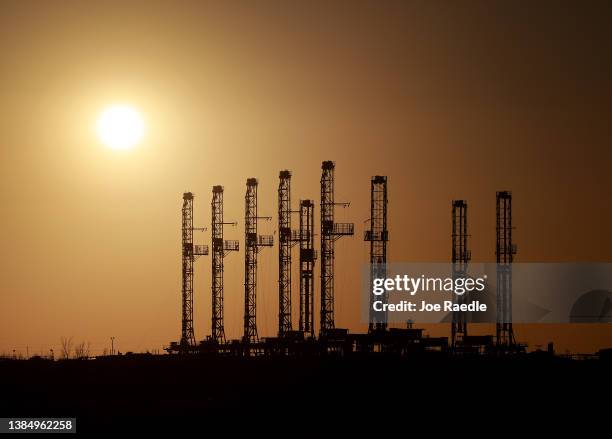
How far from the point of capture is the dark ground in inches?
3986

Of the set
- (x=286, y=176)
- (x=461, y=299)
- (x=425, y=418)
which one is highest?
(x=286, y=176)

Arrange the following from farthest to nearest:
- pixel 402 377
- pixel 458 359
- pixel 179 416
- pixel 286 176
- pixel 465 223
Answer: pixel 286 176, pixel 465 223, pixel 458 359, pixel 402 377, pixel 179 416

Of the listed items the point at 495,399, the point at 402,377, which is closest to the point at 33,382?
the point at 402,377

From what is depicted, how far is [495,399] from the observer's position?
10975 cm

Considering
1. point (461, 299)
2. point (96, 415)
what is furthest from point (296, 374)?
point (96, 415)

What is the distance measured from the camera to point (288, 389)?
116 meters

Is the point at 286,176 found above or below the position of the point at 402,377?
above

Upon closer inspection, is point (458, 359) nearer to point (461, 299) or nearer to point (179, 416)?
point (461, 299)

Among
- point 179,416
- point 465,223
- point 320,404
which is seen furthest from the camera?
point 465,223

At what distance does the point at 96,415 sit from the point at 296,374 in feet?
93.0

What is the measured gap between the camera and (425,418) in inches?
3922

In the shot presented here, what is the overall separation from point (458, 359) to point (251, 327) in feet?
97.9

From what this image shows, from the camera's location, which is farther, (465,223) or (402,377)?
(465,223)

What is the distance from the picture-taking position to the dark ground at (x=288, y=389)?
10125 centimetres
